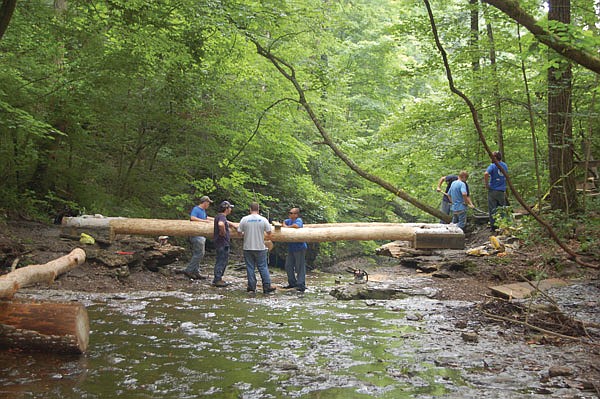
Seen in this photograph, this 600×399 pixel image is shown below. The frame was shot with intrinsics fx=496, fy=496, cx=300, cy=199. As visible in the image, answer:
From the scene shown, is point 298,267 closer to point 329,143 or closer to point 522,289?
point 329,143

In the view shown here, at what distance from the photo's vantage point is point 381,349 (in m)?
6.47

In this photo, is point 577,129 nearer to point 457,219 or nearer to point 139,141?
point 457,219

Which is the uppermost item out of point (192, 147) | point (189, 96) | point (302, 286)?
point (189, 96)

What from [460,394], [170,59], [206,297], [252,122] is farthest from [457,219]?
[460,394]

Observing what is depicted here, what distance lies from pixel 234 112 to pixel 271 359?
40.8 ft

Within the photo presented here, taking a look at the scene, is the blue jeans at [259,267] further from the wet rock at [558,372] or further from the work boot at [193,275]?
the wet rock at [558,372]

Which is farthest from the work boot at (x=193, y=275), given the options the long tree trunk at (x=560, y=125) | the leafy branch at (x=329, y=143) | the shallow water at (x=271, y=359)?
the long tree trunk at (x=560, y=125)

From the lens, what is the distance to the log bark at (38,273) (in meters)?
6.56

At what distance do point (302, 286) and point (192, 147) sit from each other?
7080mm

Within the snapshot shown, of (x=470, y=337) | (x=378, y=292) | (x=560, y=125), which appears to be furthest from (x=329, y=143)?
(x=470, y=337)

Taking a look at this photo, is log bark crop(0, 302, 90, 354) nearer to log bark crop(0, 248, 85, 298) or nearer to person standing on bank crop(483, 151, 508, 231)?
log bark crop(0, 248, 85, 298)

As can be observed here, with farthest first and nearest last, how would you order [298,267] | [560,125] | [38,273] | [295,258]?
[295,258] → [298,267] → [560,125] → [38,273]

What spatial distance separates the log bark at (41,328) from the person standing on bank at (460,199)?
12137mm

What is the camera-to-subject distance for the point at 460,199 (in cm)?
1569
